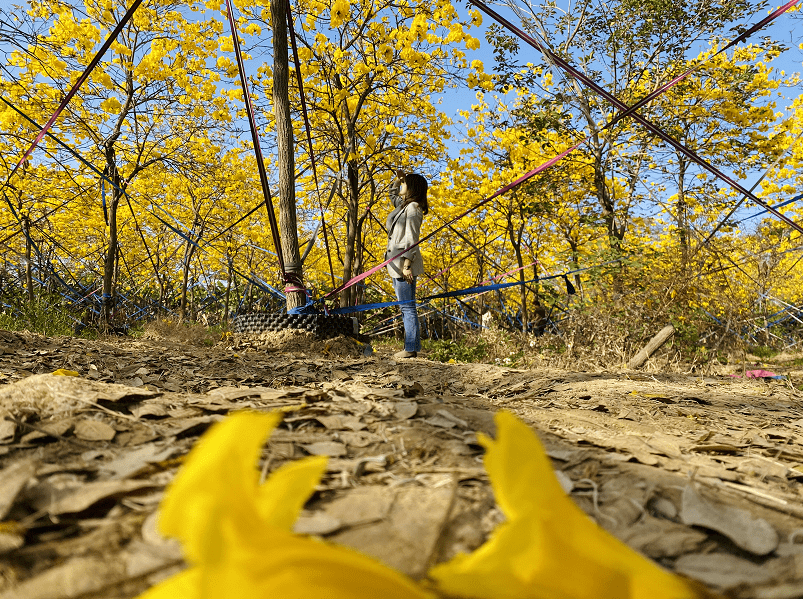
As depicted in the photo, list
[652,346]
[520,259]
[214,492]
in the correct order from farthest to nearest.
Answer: [520,259] < [652,346] < [214,492]

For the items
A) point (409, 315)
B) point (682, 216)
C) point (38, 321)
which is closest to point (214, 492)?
point (409, 315)

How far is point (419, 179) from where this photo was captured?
206 inches

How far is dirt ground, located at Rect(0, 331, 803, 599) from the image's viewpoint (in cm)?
64

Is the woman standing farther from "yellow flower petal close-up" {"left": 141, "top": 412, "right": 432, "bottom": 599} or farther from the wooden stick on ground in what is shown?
"yellow flower petal close-up" {"left": 141, "top": 412, "right": 432, "bottom": 599}

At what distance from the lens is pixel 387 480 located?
931 mm

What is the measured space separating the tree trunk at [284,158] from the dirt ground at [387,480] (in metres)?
3.31

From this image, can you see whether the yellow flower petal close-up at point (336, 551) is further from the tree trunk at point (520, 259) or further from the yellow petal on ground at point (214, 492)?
the tree trunk at point (520, 259)

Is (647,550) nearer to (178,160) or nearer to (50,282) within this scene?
(178,160)

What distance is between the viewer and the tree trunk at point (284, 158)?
523 cm

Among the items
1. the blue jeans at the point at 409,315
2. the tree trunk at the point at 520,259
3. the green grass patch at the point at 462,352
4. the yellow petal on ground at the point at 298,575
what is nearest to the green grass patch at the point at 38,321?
the blue jeans at the point at 409,315

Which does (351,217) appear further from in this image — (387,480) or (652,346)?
(387,480)

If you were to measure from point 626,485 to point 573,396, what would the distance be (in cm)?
178

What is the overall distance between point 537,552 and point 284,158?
531cm

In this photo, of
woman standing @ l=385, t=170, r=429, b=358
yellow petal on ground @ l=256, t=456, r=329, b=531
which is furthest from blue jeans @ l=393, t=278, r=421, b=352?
yellow petal on ground @ l=256, t=456, r=329, b=531
